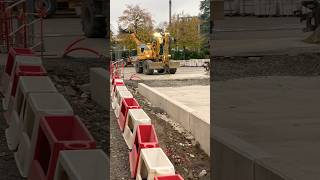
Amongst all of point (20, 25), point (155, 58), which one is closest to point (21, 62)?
point (20, 25)

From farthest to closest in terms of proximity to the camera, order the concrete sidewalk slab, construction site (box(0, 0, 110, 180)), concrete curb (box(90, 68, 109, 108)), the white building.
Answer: the white building, the concrete sidewalk slab, concrete curb (box(90, 68, 109, 108)), construction site (box(0, 0, 110, 180))

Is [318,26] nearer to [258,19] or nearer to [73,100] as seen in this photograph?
[258,19]

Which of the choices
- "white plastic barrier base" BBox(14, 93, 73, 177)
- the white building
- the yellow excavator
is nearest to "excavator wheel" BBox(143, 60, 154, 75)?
the yellow excavator

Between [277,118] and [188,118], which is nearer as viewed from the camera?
[277,118]

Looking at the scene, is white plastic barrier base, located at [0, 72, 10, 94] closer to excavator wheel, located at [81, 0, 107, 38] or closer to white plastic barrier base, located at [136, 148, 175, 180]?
white plastic barrier base, located at [136, 148, 175, 180]

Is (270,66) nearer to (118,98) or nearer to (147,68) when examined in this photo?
(118,98)

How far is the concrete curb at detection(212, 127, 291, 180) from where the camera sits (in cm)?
230

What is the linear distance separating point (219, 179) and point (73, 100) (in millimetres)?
1123

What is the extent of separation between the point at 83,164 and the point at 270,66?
2.81 m

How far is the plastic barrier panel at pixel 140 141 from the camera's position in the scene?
4.34 meters

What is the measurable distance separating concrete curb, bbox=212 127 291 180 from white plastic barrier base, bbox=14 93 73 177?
0.99 meters

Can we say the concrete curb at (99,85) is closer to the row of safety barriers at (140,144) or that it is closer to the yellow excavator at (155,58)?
the row of safety barriers at (140,144)

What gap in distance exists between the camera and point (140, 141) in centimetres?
443

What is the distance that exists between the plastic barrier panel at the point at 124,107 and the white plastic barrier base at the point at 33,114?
2.57m
